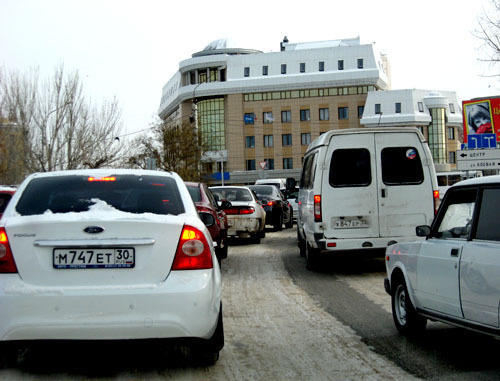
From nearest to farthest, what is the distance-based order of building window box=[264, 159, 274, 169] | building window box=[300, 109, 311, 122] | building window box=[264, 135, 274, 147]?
1. building window box=[300, 109, 311, 122]
2. building window box=[264, 159, 274, 169]
3. building window box=[264, 135, 274, 147]

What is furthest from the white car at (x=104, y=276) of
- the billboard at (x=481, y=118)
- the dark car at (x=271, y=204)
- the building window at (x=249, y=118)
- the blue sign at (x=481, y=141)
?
the building window at (x=249, y=118)

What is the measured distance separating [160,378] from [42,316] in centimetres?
99

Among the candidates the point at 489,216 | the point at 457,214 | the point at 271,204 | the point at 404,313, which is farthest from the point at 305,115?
the point at 489,216

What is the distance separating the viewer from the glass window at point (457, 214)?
17.8 ft

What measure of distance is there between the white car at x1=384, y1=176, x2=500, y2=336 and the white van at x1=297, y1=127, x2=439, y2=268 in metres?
4.66

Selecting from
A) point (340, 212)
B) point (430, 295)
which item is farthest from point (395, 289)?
point (340, 212)

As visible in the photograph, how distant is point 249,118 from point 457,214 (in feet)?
256

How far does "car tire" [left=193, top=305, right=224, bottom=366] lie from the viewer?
509 cm

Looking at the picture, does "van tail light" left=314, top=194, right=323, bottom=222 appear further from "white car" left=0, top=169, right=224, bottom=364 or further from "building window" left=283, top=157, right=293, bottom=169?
"building window" left=283, top=157, right=293, bottom=169

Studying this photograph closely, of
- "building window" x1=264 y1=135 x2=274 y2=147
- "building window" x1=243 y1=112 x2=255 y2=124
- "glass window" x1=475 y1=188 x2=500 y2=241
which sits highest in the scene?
"building window" x1=243 y1=112 x2=255 y2=124

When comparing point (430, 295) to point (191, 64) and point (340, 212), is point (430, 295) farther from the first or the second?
point (191, 64)

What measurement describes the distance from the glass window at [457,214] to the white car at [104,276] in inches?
82.5

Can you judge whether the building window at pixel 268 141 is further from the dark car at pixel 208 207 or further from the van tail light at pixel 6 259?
the van tail light at pixel 6 259

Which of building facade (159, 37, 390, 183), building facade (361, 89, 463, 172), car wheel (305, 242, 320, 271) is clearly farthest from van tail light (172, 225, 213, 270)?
building facade (159, 37, 390, 183)
